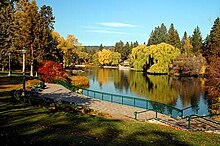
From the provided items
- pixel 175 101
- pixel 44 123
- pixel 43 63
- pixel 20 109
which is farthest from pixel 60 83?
pixel 44 123

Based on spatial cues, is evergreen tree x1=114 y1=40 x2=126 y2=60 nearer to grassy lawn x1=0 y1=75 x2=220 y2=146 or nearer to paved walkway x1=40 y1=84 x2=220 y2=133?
paved walkway x1=40 y1=84 x2=220 y2=133

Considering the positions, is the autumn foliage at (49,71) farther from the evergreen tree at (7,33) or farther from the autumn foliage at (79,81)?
the autumn foliage at (79,81)

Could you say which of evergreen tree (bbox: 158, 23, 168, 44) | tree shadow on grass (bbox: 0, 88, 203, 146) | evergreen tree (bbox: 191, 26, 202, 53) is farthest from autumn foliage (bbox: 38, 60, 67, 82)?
evergreen tree (bbox: 158, 23, 168, 44)

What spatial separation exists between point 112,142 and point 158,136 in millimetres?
2437

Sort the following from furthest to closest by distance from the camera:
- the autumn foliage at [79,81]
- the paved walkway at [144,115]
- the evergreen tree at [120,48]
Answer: the evergreen tree at [120,48], the autumn foliage at [79,81], the paved walkway at [144,115]

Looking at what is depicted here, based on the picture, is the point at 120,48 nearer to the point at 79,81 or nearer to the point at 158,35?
the point at 158,35

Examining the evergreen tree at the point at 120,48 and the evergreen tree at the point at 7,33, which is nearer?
the evergreen tree at the point at 7,33

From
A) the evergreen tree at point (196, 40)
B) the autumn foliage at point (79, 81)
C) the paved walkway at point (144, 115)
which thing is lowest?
the paved walkway at point (144, 115)

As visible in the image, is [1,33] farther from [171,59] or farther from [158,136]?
[171,59]

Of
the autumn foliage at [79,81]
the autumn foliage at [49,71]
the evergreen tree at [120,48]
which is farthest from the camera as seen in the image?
the evergreen tree at [120,48]

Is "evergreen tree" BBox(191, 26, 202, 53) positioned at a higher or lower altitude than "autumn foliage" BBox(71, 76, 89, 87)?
higher

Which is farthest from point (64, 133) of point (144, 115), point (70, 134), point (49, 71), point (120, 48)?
point (120, 48)

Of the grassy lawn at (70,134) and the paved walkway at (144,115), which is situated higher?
the grassy lawn at (70,134)

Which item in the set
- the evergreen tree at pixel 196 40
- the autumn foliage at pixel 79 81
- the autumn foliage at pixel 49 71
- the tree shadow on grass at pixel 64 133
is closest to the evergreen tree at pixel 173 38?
the evergreen tree at pixel 196 40
